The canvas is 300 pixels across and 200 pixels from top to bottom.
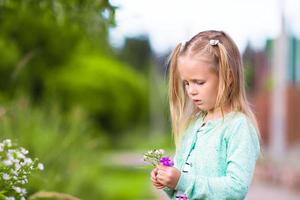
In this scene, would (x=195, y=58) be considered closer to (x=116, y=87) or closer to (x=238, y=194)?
(x=238, y=194)

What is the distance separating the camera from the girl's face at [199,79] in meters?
3.07

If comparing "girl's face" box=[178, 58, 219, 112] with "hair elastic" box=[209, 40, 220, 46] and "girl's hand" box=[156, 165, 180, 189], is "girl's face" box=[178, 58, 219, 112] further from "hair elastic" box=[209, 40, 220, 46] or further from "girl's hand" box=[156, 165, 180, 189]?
"girl's hand" box=[156, 165, 180, 189]

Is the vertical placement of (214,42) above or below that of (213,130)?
above

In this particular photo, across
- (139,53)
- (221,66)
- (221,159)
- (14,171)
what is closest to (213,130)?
(221,159)

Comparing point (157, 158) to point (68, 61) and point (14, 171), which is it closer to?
point (14, 171)

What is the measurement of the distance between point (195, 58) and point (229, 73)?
15 cm

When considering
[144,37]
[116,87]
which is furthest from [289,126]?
[144,37]

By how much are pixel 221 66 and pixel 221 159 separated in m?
0.36

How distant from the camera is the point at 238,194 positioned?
294 centimetres

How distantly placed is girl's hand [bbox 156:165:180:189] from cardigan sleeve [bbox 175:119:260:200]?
4 centimetres

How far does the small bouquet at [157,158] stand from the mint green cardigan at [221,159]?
0.08m

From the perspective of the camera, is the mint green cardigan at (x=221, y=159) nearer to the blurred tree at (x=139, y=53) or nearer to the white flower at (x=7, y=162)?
the white flower at (x=7, y=162)

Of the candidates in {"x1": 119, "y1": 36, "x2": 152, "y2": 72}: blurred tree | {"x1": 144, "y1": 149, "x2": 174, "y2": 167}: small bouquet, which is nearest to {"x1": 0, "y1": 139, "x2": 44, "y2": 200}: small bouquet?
{"x1": 144, "y1": 149, "x2": 174, "y2": 167}: small bouquet

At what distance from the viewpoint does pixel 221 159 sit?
3051 millimetres
